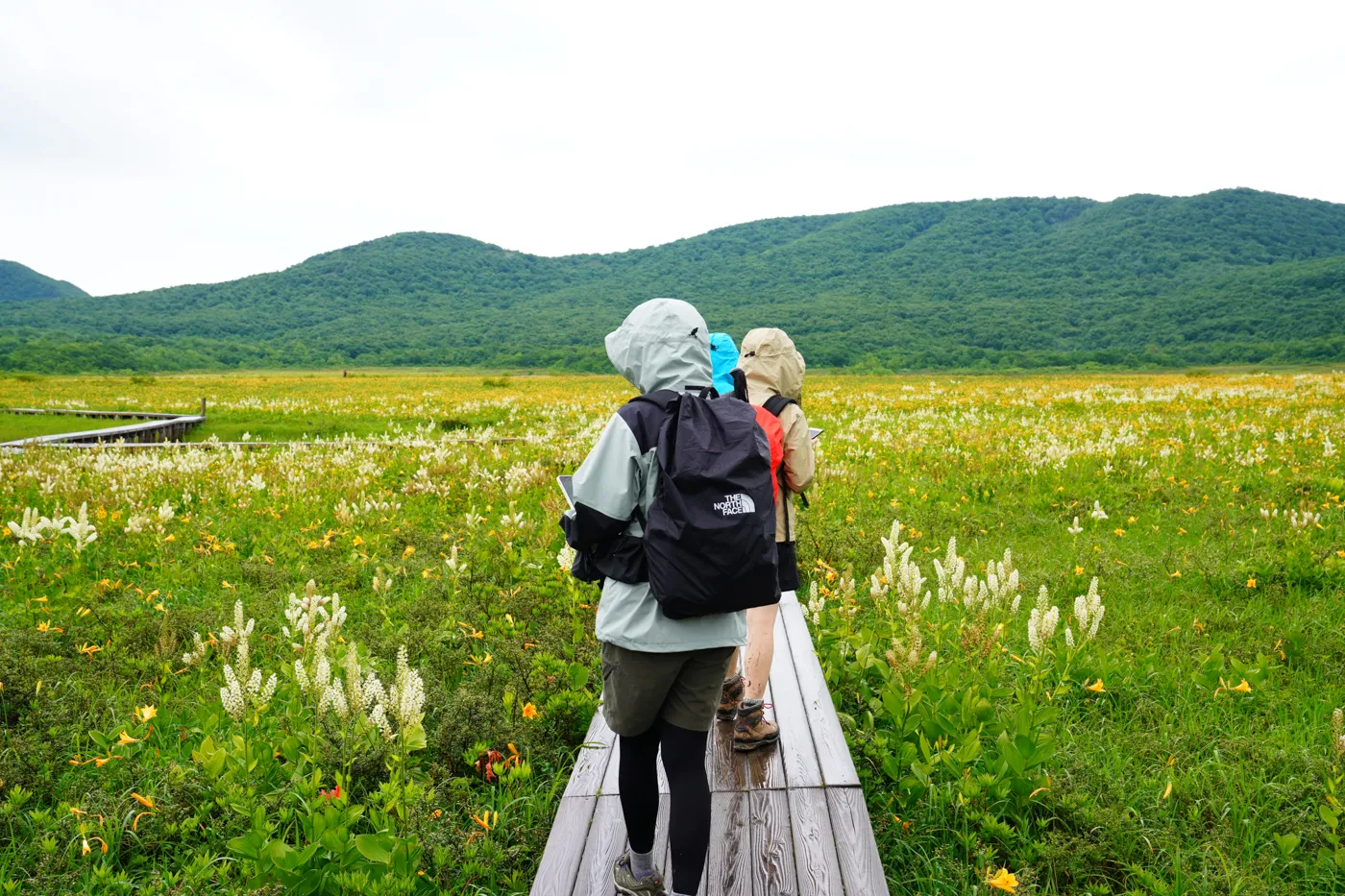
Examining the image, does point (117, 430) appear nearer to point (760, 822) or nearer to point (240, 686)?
point (240, 686)

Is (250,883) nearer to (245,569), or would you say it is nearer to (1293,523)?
(245,569)

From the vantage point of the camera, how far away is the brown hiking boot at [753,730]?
4180 millimetres

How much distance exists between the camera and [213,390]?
124 feet

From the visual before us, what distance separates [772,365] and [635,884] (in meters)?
A: 2.59

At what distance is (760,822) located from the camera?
3568 mm

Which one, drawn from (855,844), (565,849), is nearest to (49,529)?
(565,849)

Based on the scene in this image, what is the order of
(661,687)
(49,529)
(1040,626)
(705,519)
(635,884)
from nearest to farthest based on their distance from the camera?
(705,519) → (661,687) → (635,884) → (1040,626) → (49,529)

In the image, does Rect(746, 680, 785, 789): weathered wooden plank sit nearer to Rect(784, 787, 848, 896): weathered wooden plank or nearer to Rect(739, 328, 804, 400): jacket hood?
Rect(784, 787, 848, 896): weathered wooden plank

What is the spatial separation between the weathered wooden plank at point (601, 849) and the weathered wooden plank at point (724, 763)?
1.57 feet

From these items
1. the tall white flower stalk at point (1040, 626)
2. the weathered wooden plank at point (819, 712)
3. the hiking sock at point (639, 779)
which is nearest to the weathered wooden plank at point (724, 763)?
the weathered wooden plank at point (819, 712)

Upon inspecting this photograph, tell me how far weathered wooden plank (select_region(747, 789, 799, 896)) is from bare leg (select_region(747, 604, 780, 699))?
2.12ft

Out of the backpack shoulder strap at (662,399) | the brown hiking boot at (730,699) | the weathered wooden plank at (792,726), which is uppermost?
the backpack shoulder strap at (662,399)

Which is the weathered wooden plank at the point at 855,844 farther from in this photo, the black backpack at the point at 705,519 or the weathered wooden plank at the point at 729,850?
the black backpack at the point at 705,519

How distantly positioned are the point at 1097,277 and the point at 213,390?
20652 centimetres
